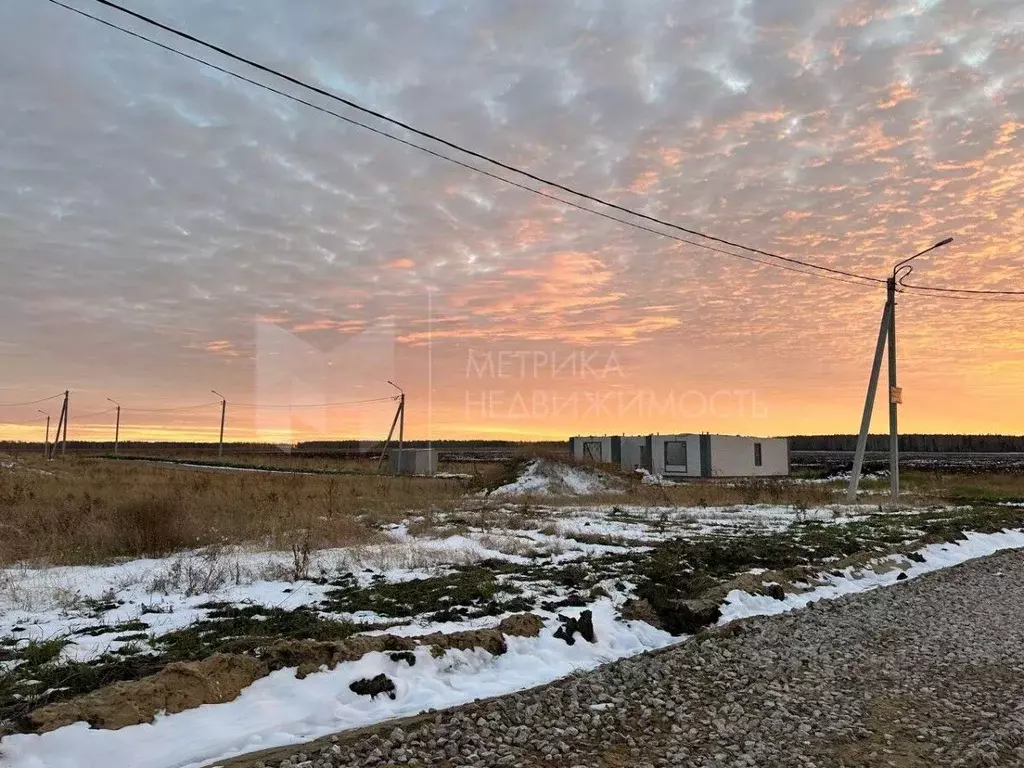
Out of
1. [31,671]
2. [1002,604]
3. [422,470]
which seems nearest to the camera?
[31,671]

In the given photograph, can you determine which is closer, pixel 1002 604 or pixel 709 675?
pixel 709 675

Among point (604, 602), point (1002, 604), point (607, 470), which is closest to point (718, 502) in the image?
point (607, 470)

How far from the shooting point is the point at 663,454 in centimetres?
5116

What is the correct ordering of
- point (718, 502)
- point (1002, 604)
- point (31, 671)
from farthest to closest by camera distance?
point (718, 502) → point (1002, 604) → point (31, 671)

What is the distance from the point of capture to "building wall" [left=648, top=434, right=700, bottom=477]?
160 ft

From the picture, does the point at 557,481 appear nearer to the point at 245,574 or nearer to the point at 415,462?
the point at 415,462

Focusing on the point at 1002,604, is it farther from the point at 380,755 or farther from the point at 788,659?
the point at 380,755

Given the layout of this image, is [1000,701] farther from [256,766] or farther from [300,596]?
[300,596]

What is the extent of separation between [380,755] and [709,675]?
10.1 ft

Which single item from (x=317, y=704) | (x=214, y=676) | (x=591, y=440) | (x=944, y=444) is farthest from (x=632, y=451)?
(x=944, y=444)

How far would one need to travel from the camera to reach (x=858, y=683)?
5.88 meters

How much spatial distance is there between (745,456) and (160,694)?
4950cm

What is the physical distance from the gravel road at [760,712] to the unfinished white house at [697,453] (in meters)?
39.9

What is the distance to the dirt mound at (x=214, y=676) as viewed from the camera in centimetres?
435
